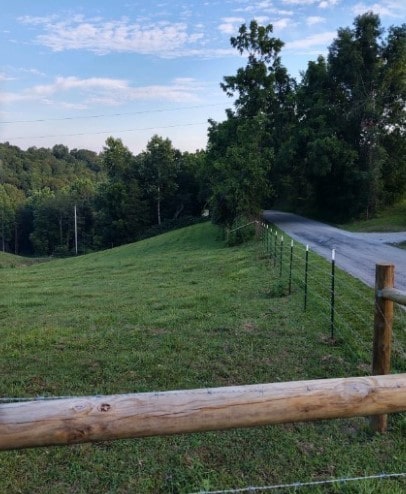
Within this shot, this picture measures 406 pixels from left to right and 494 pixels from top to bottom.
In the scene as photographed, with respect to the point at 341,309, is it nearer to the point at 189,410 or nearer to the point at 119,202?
the point at 189,410

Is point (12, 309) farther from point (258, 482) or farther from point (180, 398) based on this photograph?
point (180, 398)

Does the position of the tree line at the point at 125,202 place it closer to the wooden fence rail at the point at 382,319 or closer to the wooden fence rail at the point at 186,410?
the wooden fence rail at the point at 382,319

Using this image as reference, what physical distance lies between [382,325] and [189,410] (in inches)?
104

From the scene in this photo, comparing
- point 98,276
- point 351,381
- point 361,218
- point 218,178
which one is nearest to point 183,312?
point 351,381

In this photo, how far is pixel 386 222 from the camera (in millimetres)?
29156

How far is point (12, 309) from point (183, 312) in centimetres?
450

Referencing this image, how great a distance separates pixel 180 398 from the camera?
6.64ft

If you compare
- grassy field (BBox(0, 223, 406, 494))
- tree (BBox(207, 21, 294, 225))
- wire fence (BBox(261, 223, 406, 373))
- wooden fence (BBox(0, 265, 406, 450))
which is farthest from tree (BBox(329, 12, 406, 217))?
wooden fence (BBox(0, 265, 406, 450))

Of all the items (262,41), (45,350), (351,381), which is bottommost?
(45,350)

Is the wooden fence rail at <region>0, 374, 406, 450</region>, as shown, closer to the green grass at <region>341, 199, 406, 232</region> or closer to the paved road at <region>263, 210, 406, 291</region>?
the paved road at <region>263, 210, 406, 291</region>

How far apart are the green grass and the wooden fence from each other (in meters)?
25.5

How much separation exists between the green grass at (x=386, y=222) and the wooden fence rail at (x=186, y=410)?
83.6 ft

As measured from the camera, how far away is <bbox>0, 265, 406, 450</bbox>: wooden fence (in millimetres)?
1894

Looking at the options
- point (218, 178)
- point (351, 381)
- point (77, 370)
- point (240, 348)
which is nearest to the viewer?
point (351, 381)
